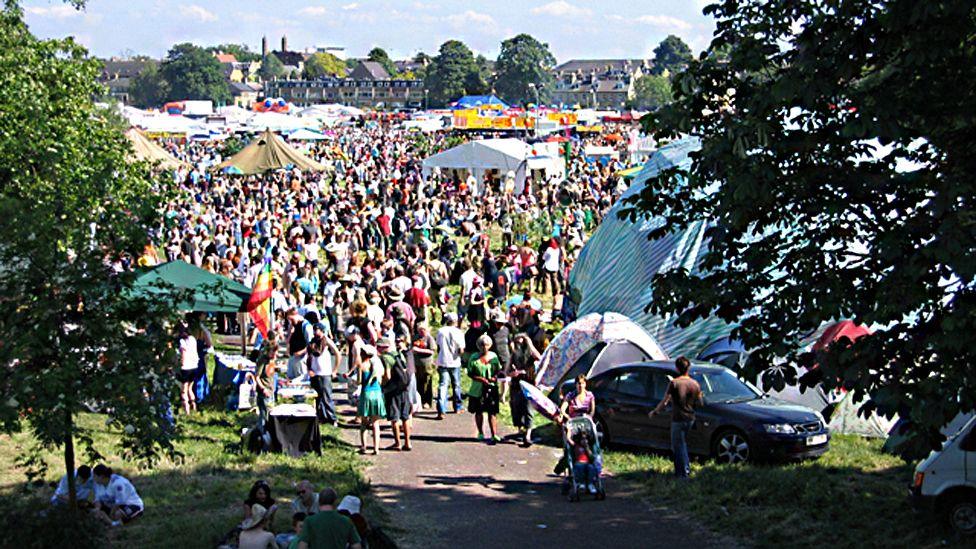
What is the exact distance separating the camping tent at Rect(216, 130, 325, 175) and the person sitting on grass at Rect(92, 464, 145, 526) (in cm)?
2544

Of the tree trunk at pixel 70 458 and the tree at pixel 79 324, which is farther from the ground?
the tree at pixel 79 324

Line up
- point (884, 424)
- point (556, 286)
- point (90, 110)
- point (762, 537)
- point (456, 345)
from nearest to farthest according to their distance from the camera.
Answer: point (762, 537), point (884, 424), point (456, 345), point (90, 110), point (556, 286)

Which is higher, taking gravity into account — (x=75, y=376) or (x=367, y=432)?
(x=75, y=376)

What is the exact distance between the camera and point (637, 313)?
19.9 m

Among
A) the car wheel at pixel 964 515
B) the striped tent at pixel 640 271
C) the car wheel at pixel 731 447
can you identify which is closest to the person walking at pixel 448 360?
the striped tent at pixel 640 271

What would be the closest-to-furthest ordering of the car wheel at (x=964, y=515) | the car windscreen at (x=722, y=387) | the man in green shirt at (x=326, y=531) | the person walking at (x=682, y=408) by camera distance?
the man in green shirt at (x=326, y=531)
the car wheel at (x=964, y=515)
the person walking at (x=682, y=408)
the car windscreen at (x=722, y=387)

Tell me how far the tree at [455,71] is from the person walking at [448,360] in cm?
17394

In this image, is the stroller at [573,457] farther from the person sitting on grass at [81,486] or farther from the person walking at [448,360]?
the person sitting on grass at [81,486]

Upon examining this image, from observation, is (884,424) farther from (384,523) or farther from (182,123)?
(182,123)

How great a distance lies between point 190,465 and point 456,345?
14.9ft

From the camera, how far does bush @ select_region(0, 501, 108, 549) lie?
8.93 m

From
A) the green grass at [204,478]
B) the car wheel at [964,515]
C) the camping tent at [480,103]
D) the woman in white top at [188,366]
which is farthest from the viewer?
the camping tent at [480,103]

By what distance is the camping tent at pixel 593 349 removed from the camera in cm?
1708

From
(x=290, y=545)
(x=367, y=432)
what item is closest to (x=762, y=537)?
(x=290, y=545)
